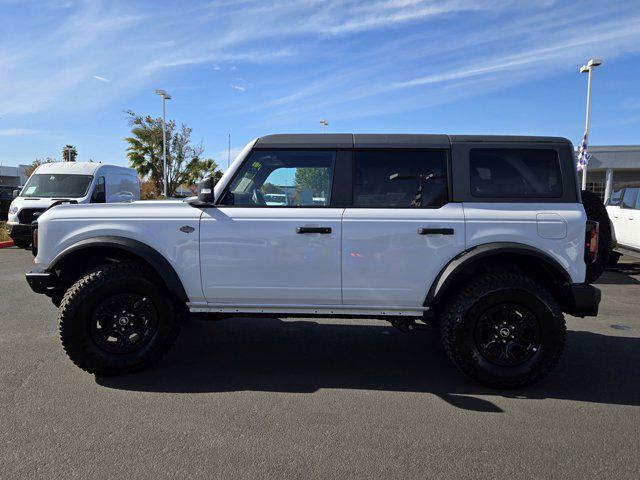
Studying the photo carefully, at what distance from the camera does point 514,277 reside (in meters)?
3.62

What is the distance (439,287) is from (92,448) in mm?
2559

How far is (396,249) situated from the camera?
3607 mm

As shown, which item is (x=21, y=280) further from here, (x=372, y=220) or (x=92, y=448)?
(x=372, y=220)

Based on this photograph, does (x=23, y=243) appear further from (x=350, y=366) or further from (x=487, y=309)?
(x=487, y=309)

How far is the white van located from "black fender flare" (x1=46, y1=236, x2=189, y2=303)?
28.8ft

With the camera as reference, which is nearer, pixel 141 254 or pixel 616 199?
pixel 141 254

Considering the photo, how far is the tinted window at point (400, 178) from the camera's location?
3758 mm

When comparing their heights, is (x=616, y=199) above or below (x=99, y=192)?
below

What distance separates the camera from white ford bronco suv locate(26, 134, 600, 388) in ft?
11.8

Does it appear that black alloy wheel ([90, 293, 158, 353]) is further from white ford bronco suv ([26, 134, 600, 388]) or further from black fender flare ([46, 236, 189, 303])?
black fender flare ([46, 236, 189, 303])

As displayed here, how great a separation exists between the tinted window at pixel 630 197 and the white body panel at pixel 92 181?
1065cm

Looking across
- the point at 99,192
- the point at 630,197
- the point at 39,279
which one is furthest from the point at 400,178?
the point at 99,192

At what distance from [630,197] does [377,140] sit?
7.88 metres

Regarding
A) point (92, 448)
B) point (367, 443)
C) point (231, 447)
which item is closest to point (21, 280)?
point (92, 448)
